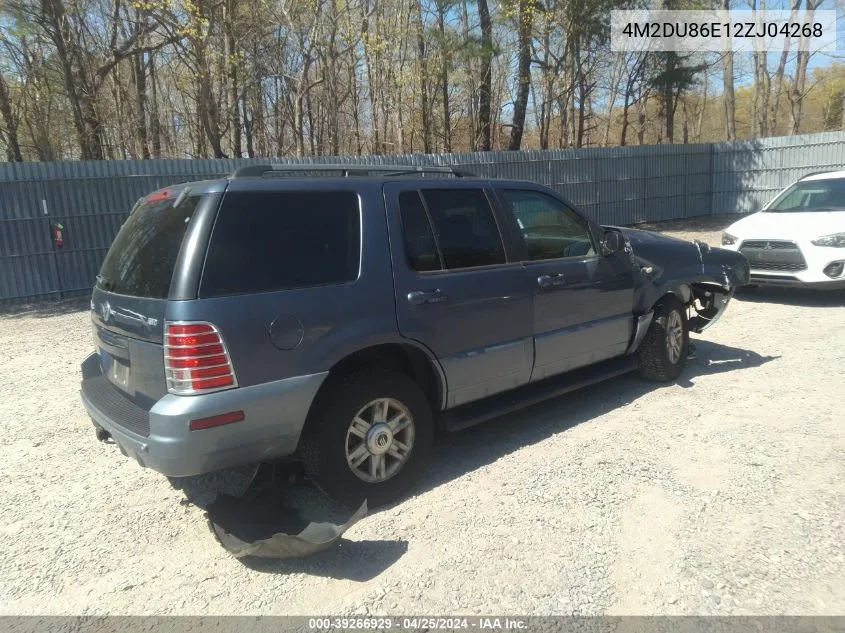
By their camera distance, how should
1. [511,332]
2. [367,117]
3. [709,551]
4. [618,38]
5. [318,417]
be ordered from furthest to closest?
[367,117]
[618,38]
[511,332]
[318,417]
[709,551]

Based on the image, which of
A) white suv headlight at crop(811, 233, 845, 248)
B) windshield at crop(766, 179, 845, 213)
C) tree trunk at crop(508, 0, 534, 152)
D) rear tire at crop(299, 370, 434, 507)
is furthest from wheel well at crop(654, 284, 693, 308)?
tree trunk at crop(508, 0, 534, 152)

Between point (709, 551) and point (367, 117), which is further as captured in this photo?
point (367, 117)

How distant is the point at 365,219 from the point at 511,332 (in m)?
1.32

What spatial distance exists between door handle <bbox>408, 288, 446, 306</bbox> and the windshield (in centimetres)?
794

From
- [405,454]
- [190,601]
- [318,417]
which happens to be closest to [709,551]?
[405,454]

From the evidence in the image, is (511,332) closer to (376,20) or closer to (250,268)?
(250,268)

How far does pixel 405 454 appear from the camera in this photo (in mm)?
3719

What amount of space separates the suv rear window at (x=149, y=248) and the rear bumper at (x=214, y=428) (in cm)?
59

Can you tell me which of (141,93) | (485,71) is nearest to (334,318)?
(485,71)

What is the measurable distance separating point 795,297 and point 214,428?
9284 millimetres

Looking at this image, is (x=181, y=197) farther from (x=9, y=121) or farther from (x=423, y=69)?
(x=423, y=69)

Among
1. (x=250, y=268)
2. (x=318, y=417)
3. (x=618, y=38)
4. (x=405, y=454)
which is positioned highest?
(x=618, y=38)

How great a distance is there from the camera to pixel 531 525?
3377 mm

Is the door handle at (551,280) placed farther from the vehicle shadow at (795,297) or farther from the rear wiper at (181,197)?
the vehicle shadow at (795,297)
